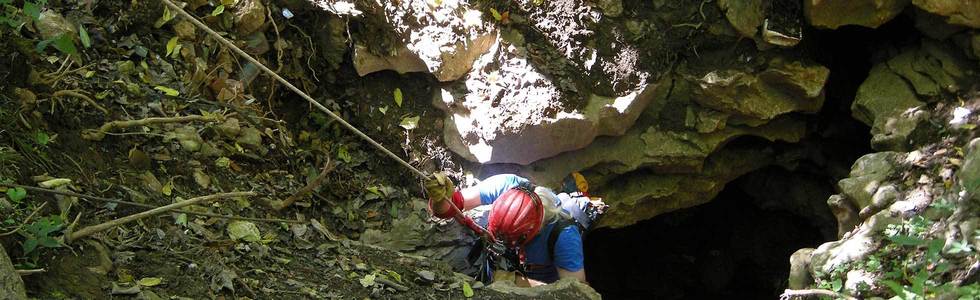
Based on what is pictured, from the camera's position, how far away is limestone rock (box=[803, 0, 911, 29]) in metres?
4.35

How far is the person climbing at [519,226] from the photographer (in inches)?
150

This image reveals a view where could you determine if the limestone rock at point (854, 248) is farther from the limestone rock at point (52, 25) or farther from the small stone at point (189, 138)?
the limestone rock at point (52, 25)

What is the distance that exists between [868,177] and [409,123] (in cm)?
268

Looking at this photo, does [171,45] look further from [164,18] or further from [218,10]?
[218,10]

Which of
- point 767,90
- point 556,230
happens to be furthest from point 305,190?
point 767,90

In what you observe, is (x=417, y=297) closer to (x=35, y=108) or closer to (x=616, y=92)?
(x=35, y=108)

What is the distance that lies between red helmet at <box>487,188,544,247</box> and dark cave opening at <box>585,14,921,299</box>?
2279 millimetres

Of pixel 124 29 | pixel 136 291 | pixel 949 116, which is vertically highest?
pixel 949 116

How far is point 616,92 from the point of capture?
4.70 metres

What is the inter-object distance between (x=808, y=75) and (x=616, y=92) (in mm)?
1224

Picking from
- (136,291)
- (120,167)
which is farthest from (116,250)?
(120,167)

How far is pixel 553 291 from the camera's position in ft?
11.8

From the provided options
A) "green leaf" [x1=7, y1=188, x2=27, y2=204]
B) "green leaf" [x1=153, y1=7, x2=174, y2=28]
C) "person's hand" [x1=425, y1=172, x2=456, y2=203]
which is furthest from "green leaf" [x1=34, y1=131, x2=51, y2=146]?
"person's hand" [x1=425, y1=172, x2=456, y2=203]

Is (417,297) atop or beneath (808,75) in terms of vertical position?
beneath
